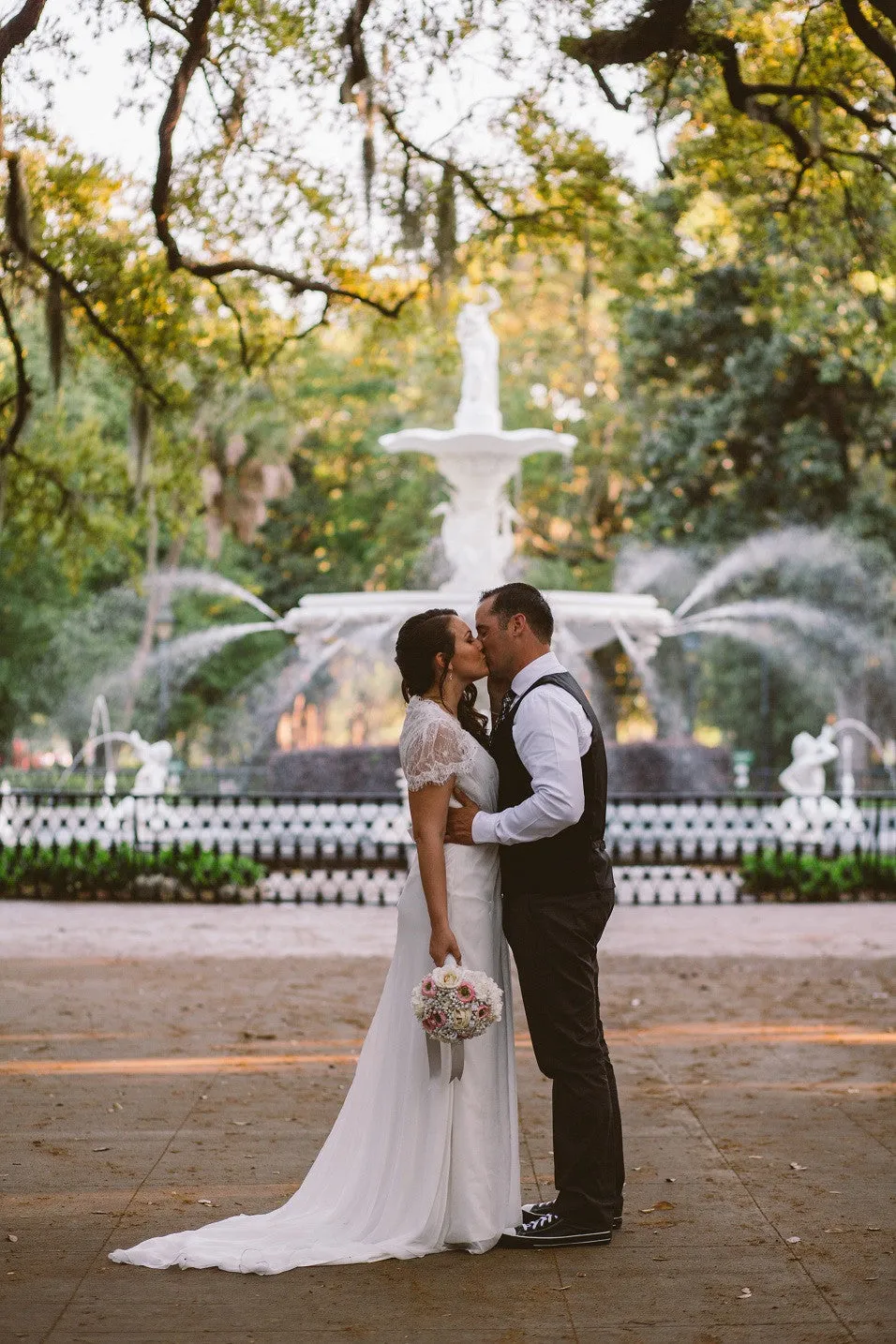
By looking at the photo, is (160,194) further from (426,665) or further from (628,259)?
(426,665)

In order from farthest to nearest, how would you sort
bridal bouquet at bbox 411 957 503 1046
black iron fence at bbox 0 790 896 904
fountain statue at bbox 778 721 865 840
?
1. fountain statue at bbox 778 721 865 840
2. black iron fence at bbox 0 790 896 904
3. bridal bouquet at bbox 411 957 503 1046

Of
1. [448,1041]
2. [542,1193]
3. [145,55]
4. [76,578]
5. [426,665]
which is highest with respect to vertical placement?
[145,55]

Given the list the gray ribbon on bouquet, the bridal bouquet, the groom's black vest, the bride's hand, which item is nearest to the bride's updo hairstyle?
the groom's black vest

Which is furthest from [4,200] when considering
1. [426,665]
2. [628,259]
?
[426,665]

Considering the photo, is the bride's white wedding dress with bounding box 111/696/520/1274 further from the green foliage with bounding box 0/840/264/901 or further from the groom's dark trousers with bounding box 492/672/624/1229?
the green foliage with bounding box 0/840/264/901

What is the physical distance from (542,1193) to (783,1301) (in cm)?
140

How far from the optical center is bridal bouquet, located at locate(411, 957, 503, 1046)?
505cm

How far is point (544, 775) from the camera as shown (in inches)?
202

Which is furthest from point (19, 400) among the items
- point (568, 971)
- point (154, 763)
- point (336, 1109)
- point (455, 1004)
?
point (455, 1004)

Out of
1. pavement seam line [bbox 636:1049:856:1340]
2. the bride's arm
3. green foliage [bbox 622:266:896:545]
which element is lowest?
pavement seam line [bbox 636:1049:856:1340]

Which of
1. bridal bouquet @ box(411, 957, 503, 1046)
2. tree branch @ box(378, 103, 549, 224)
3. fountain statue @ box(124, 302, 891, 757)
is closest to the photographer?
bridal bouquet @ box(411, 957, 503, 1046)

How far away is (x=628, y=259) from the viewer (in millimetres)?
16188

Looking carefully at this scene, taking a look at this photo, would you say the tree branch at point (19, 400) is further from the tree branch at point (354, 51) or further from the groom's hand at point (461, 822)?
the groom's hand at point (461, 822)

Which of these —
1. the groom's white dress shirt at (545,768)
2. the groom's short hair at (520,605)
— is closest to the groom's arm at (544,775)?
the groom's white dress shirt at (545,768)
